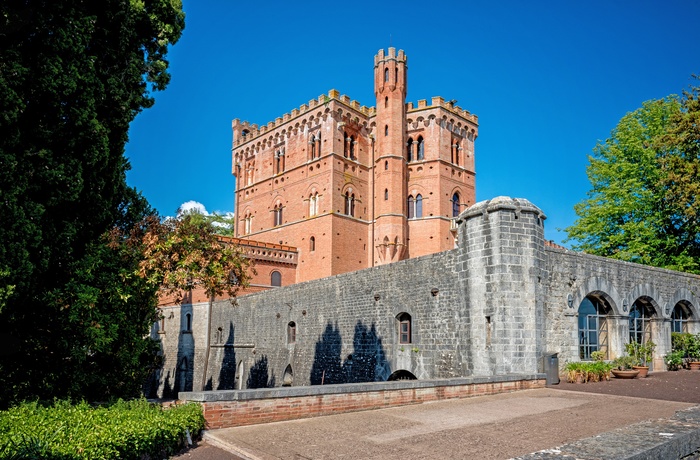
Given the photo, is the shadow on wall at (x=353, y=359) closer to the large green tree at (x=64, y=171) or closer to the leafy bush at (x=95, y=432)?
the large green tree at (x=64, y=171)

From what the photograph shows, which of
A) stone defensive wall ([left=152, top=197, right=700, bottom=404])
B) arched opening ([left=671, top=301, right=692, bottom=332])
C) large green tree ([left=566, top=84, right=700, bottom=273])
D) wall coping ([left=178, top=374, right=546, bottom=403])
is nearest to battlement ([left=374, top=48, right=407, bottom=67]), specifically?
large green tree ([left=566, top=84, right=700, bottom=273])

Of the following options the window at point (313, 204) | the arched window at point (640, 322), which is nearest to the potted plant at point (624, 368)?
the arched window at point (640, 322)

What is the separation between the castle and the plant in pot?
21.8 meters

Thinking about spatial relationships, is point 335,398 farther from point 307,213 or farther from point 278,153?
point 278,153

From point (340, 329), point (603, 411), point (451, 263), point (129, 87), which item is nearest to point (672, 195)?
point (451, 263)

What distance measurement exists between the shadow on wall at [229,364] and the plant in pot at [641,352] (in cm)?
1960

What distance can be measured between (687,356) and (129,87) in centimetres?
1981

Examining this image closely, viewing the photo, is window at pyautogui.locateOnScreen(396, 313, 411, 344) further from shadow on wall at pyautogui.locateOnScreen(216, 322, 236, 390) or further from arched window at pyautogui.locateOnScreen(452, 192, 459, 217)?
arched window at pyautogui.locateOnScreen(452, 192, 459, 217)

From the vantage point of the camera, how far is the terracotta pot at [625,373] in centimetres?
1471

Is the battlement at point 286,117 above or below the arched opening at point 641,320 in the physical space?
above

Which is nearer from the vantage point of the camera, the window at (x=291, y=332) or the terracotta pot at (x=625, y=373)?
the terracotta pot at (x=625, y=373)

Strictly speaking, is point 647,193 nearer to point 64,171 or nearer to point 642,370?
point 642,370

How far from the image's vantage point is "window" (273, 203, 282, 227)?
4444 cm

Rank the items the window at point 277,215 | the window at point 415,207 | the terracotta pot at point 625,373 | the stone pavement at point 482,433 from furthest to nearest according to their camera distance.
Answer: the window at point 277,215 < the window at point 415,207 < the terracotta pot at point 625,373 < the stone pavement at point 482,433
